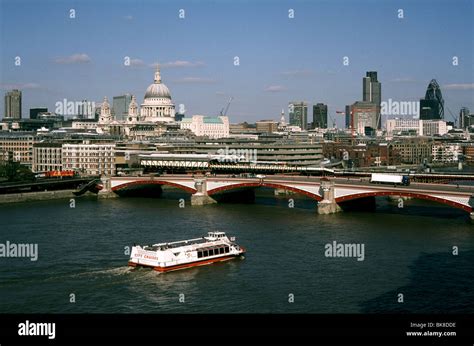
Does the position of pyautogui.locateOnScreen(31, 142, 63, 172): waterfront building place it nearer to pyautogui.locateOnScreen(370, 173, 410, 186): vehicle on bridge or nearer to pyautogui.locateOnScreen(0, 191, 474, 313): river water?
pyautogui.locateOnScreen(0, 191, 474, 313): river water

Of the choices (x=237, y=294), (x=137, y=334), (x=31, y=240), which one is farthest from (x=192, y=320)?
(x=31, y=240)

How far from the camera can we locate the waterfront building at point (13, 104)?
147500 millimetres

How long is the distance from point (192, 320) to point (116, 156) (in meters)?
53.0

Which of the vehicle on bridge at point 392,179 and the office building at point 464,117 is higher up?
the office building at point 464,117

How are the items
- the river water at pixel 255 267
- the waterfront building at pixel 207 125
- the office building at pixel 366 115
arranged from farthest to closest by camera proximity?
the office building at pixel 366 115, the waterfront building at pixel 207 125, the river water at pixel 255 267

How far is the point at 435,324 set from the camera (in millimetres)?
10570

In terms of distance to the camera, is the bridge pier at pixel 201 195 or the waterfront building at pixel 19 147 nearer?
the bridge pier at pixel 201 195

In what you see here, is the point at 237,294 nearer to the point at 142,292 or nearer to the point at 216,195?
the point at 142,292

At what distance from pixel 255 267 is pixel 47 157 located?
44.9 meters
